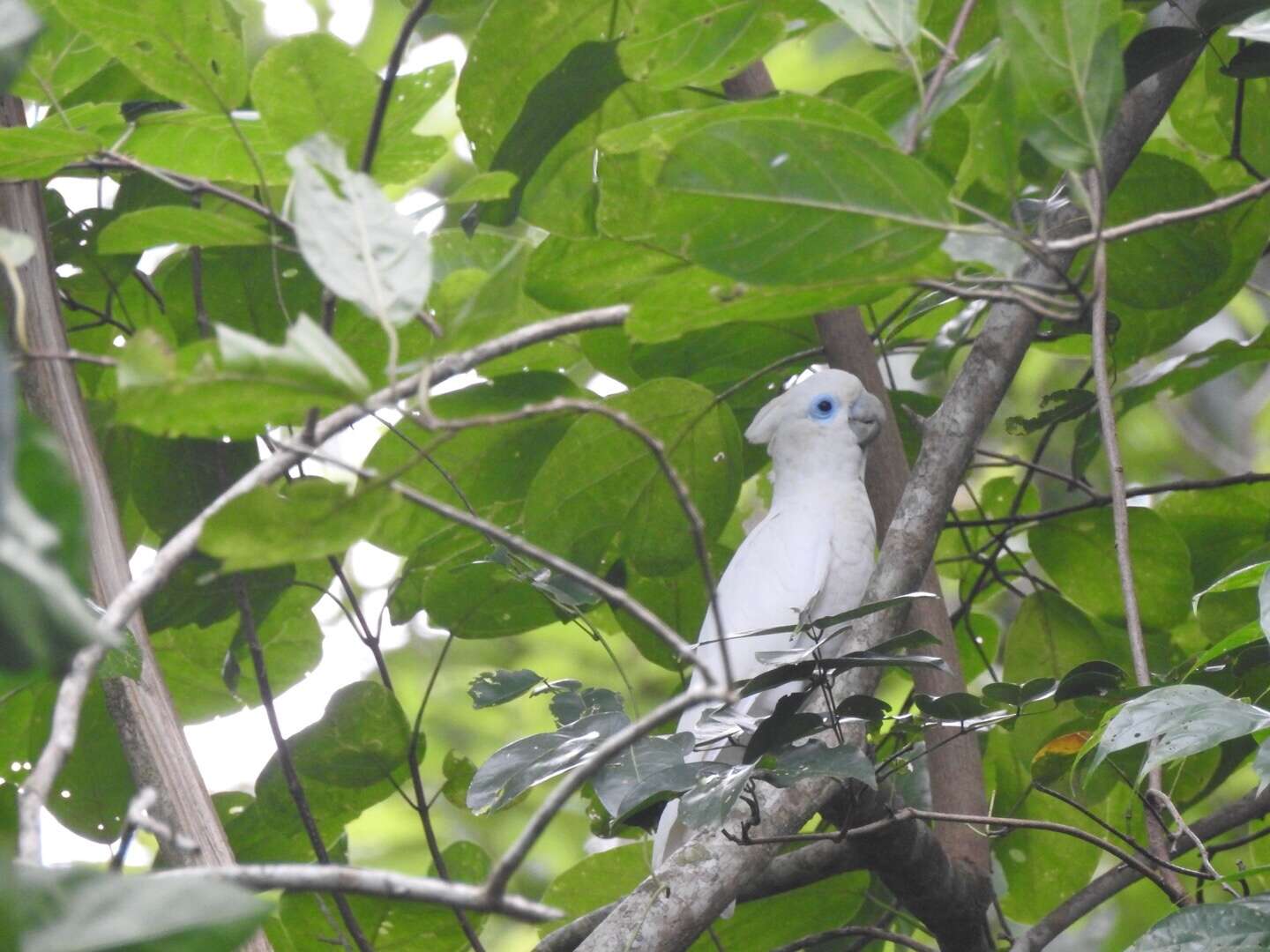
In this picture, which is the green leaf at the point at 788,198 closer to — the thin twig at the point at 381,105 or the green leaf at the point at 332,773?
the thin twig at the point at 381,105

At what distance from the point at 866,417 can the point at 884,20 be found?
1252 mm

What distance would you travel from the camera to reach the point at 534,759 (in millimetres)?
1245

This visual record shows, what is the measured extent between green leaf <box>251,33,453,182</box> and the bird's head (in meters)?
1.32

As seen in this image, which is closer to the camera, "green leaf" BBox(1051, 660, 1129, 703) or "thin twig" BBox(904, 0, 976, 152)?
"thin twig" BBox(904, 0, 976, 152)

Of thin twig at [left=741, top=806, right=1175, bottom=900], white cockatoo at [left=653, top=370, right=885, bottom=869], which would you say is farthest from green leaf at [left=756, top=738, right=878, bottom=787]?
white cockatoo at [left=653, top=370, right=885, bottom=869]

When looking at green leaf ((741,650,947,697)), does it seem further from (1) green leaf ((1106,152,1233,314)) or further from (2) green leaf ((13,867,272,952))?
(1) green leaf ((1106,152,1233,314))

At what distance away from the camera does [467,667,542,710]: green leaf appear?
4.60 feet

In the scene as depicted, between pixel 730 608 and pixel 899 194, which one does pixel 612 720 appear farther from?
pixel 730 608

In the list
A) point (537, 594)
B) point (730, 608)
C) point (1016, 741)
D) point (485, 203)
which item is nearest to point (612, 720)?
point (537, 594)

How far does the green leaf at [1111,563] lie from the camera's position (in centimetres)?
189

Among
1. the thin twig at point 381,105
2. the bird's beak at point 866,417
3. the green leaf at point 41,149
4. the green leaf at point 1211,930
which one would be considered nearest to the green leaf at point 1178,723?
the green leaf at point 1211,930

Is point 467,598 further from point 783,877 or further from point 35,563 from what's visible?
point 35,563

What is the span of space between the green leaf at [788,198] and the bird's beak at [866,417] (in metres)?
1.12

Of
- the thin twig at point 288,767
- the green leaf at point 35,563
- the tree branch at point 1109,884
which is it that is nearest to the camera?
the green leaf at point 35,563
